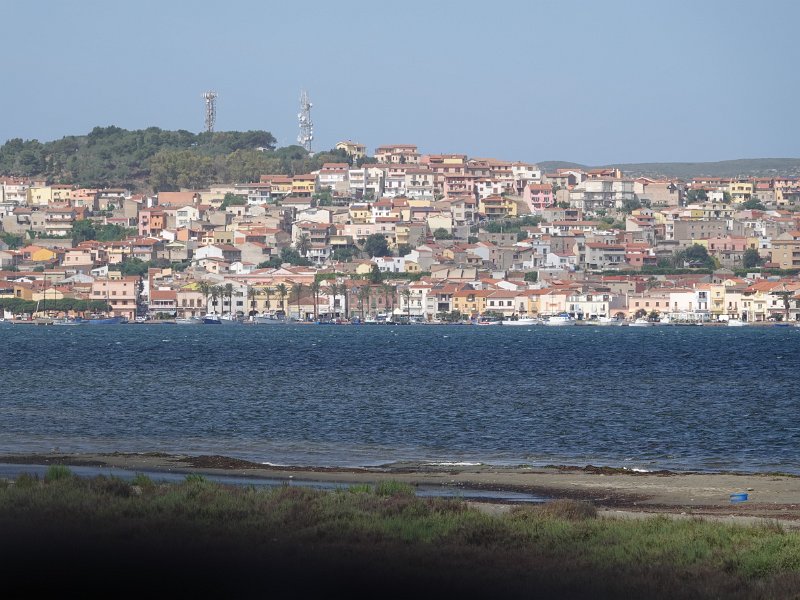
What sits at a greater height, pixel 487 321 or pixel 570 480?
pixel 570 480

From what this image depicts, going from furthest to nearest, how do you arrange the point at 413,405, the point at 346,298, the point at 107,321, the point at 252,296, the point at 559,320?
the point at 252,296
the point at 346,298
the point at 559,320
the point at 107,321
the point at 413,405

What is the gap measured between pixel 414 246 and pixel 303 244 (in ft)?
35.6

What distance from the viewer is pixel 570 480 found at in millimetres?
A: 18453

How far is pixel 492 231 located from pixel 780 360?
89.7 meters

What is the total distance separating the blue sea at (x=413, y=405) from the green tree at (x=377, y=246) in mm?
68142

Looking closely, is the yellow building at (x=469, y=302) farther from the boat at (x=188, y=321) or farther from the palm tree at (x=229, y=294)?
the boat at (x=188, y=321)

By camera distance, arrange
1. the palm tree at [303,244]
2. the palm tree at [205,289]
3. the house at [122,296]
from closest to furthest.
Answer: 1. the house at [122,296]
2. the palm tree at [205,289]
3. the palm tree at [303,244]

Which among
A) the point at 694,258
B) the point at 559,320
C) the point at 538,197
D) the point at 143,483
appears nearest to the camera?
the point at 143,483

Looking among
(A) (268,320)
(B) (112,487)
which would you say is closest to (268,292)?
(A) (268,320)

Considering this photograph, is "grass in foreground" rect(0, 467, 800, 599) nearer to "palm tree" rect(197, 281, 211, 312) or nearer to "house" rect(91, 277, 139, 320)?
"palm tree" rect(197, 281, 211, 312)

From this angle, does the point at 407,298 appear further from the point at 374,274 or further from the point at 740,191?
the point at 740,191

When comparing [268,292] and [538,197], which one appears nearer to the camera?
[268,292]

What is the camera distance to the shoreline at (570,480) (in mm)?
15265

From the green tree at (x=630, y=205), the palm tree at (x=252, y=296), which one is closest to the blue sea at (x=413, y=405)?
the palm tree at (x=252, y=296)
